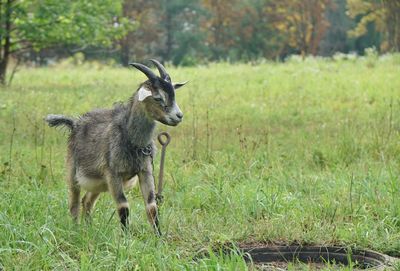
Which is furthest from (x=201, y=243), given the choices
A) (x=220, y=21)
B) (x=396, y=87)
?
(x=220, y=21)

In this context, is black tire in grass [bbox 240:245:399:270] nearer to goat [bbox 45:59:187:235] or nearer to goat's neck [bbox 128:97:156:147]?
goat [bbox 45:59:187:235]

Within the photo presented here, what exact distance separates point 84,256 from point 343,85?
1251cm

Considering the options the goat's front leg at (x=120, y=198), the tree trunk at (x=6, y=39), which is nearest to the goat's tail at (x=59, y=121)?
the goat's front leg at (x=120, y=198)

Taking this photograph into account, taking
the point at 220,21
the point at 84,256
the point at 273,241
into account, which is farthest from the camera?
the point at 220,21

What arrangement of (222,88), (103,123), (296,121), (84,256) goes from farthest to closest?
(222,88), (296,121), (103,123), (84,256)

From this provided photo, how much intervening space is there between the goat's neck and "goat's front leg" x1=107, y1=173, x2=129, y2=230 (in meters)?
0.34

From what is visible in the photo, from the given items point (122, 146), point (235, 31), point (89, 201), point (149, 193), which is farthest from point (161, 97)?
point (235, 31)

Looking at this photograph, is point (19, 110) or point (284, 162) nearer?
point (284, 162)

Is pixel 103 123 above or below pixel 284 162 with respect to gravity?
above

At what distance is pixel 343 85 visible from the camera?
679 inches

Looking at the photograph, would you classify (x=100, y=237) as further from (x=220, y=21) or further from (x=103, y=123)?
(x=220, y=21)

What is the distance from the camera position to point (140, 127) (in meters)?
6.80

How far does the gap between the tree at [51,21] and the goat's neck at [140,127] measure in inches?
489

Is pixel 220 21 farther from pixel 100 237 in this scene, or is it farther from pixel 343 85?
pixel 100 237
